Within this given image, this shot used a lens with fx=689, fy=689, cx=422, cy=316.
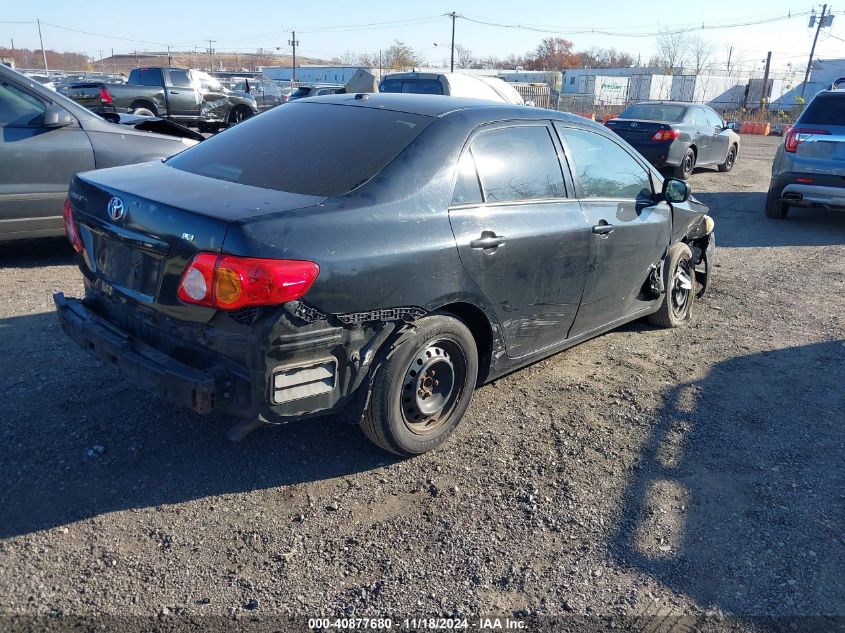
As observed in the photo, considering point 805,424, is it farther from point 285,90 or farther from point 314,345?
point 285,90

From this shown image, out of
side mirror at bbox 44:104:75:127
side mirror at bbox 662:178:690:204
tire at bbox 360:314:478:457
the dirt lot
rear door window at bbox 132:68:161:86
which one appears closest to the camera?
the dirt lot

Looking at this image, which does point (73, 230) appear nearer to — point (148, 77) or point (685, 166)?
point (685, 166)

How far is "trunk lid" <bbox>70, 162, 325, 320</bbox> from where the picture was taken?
2781mm

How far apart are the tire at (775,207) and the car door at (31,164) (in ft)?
30.1

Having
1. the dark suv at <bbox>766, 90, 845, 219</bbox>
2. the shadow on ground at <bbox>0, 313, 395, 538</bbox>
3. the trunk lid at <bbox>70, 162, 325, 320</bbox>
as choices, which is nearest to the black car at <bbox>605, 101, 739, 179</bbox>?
the dark suv at <bbox>766, 90, 845, 219</bbox>

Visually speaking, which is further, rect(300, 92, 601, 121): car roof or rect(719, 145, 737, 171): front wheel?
rect(719, 145, 737, 171): front wheel

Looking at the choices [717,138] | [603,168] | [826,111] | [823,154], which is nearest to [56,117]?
[603,168]

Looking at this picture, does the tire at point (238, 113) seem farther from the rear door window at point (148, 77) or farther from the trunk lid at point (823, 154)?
the trunk lid at point (823, 154)

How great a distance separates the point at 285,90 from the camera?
142ft

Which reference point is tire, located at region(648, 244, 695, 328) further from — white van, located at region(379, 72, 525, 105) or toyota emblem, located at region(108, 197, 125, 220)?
white van, located at region(379, 72, 525, 105)

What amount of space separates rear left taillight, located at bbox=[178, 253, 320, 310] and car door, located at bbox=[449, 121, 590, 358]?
35.4 inches

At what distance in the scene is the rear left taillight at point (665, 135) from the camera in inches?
504

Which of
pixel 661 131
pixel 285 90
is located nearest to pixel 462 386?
pixel 661 131

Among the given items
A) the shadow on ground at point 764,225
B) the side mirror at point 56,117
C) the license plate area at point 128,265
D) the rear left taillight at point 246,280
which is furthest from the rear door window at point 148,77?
the rear left taillight at point 246,280
